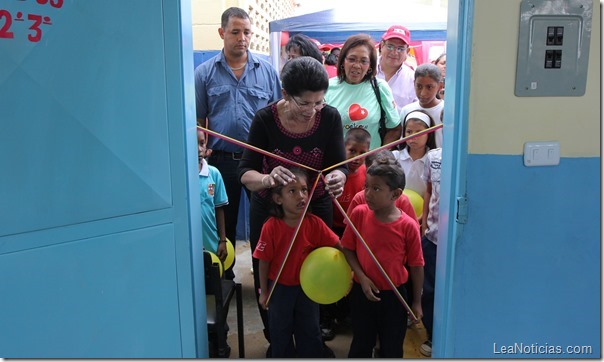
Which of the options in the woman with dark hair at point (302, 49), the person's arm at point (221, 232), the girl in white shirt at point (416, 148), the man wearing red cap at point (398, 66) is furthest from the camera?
the man wearing red cap at point (398, 66)

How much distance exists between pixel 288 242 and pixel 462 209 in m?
0.89

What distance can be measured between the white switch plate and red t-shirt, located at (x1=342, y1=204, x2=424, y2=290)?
0.66m

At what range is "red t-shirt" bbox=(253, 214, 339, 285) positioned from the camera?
7.74 ft

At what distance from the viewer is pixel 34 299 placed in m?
1.56

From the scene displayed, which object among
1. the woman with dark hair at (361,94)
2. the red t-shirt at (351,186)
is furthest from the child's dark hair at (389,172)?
the woman with dark hair at (361,94)

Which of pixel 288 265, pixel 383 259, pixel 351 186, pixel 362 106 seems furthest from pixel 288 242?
pixel 362 106

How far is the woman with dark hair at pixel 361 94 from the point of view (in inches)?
121

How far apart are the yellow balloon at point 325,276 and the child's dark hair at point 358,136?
850 millimetres

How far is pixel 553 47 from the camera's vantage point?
1.75 metres

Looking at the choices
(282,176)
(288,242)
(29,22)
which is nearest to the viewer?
(29,22)

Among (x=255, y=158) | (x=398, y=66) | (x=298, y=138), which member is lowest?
(x=255, y=158)

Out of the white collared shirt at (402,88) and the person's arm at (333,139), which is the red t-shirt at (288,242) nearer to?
the person's arm at (333,139)

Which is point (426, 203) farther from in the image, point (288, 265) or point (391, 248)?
point (288, 265)

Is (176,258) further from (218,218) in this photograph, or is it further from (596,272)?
(596,272)
